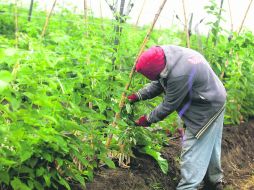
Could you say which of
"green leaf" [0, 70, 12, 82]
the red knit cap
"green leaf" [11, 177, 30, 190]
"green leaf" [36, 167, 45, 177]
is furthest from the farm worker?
"green leaf" [0, 70, 12, 82]

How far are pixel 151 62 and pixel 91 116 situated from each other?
808 millimetres

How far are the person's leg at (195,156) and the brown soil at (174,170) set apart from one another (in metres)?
0.35

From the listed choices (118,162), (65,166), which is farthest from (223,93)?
(65,166)

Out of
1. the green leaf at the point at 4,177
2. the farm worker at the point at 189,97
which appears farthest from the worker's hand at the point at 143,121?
the green leaf at the point at 4,177

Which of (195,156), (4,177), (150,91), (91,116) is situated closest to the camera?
(4,177)

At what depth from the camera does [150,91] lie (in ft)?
13.8

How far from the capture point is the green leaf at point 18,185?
9.30 ft

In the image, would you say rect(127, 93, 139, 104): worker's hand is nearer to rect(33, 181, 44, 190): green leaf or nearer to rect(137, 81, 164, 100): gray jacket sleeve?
rect(137, 81, 164, 100): gray jacket sleeve

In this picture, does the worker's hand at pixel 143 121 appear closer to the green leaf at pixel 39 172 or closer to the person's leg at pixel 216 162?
the person's leg at pixel 216 162

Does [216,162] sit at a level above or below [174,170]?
above

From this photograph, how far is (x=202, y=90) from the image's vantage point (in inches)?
162

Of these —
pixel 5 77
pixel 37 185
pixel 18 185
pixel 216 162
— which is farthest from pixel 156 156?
pixel 5 77

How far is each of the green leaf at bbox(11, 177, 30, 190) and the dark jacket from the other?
1536 millimetres

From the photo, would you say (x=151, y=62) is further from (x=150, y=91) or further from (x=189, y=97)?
(x=189, y=97)
